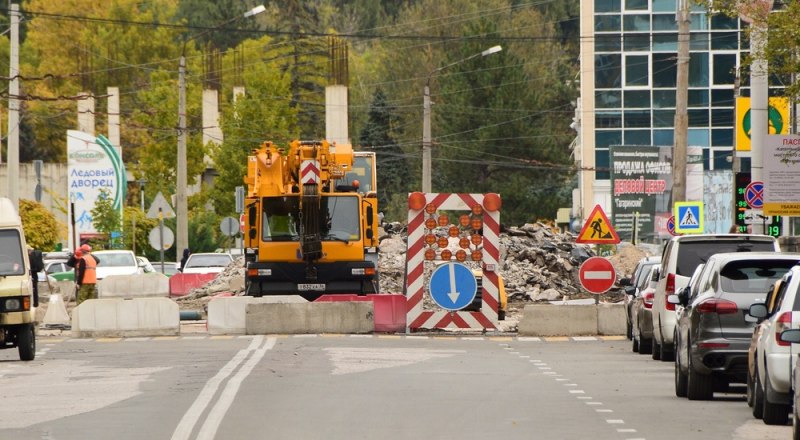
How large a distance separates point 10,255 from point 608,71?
71136mm

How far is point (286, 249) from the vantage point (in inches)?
1443

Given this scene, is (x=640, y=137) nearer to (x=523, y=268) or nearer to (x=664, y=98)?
(x=664, y=98)

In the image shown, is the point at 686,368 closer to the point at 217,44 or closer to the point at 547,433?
the point at 547,433

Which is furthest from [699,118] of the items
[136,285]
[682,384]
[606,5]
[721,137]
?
[682,384]

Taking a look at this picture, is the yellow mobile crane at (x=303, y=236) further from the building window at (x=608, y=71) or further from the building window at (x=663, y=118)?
the building window at (x=663, y=118)

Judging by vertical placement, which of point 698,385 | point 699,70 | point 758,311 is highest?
point 699,70

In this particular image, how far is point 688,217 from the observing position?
48.9 meters

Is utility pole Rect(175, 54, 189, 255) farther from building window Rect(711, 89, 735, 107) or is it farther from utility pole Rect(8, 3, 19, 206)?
building window Rect(711, 89, 735, 107)

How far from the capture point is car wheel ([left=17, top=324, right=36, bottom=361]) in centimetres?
2639

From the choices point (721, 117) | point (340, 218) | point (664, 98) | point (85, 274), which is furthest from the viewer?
point (664, 98)

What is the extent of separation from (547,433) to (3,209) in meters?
14.6

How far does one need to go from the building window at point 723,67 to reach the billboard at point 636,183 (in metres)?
13.9

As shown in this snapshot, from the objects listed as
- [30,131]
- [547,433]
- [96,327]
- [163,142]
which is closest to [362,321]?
[96,327]

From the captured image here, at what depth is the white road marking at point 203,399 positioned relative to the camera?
15.0 metres
